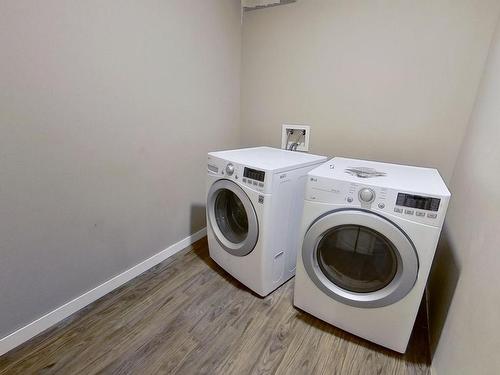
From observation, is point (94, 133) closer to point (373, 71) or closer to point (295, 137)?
point (295, 137)

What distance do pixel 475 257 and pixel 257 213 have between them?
0.85 meters

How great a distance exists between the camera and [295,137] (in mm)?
1920

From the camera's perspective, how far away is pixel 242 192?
51.1 inches

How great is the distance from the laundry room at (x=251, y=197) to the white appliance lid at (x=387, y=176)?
0.02 meters

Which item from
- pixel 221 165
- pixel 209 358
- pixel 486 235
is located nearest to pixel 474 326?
pixel 486 235

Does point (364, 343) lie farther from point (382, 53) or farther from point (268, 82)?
point (268, 82)

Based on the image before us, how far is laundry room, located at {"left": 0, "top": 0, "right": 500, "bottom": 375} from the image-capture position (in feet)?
3.17

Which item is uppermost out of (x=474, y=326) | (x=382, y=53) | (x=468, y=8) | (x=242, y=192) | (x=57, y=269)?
(x=468, y=8)

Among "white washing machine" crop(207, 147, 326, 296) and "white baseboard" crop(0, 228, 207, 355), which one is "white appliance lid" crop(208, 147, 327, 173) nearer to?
"white washing machine" crop(207, 147, 326, 296)

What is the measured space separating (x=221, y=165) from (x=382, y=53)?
46.0 inches

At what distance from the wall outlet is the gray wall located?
1.98ft

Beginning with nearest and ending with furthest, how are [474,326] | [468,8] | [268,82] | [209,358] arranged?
[474,326] → [209,358] → [468,8] → [268,82]

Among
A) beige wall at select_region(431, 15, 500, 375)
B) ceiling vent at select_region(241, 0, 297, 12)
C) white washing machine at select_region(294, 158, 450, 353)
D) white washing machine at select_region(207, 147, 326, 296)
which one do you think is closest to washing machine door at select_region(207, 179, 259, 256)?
white washing machine at select_region(207, 147, 326, 296)

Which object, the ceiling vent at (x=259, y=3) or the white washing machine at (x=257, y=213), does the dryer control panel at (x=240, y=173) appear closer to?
the white washing machine at (x=257, y=213)
